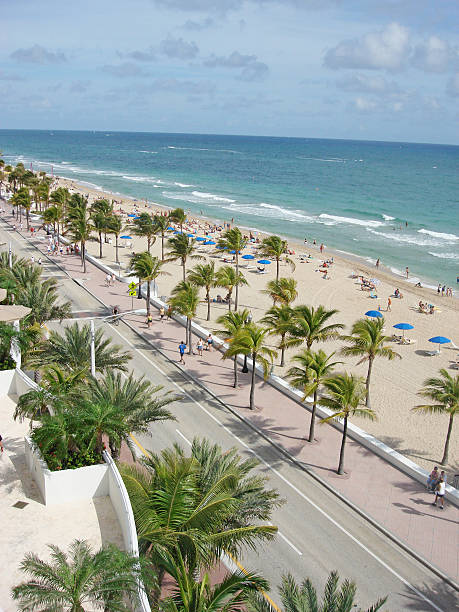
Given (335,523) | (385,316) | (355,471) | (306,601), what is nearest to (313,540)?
(335,523)

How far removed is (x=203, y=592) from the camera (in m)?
10.9

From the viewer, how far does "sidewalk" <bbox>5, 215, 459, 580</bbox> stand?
57.2ft

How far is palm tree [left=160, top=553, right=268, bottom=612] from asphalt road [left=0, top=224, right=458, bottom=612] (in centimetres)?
439

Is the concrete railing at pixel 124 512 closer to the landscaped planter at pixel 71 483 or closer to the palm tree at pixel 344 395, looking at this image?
the landscaped planter at pixel 71 483

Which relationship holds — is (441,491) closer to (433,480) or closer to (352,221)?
(433,480)

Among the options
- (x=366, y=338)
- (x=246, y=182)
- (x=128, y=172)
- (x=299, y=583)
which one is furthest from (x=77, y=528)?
(x=128, y=172)

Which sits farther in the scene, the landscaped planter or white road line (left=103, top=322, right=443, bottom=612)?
white road line (left=103, top=322, right=443, bottom=612)

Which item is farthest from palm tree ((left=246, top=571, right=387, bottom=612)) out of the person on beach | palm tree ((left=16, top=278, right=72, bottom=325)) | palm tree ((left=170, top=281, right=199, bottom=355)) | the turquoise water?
the turquoise water

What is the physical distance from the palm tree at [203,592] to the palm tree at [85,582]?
0.85m

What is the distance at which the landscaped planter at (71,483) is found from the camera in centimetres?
1373

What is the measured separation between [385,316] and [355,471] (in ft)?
77.8

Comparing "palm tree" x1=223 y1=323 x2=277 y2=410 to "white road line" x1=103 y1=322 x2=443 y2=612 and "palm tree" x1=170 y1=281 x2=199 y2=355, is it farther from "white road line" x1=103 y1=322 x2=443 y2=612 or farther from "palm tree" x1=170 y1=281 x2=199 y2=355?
"palm tree" x1=170 y1=281 x2=199 y2=355

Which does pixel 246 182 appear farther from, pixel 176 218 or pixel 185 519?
pixel 185 519

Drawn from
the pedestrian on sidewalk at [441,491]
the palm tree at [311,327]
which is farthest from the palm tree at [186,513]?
the palm tree at [311,327]
